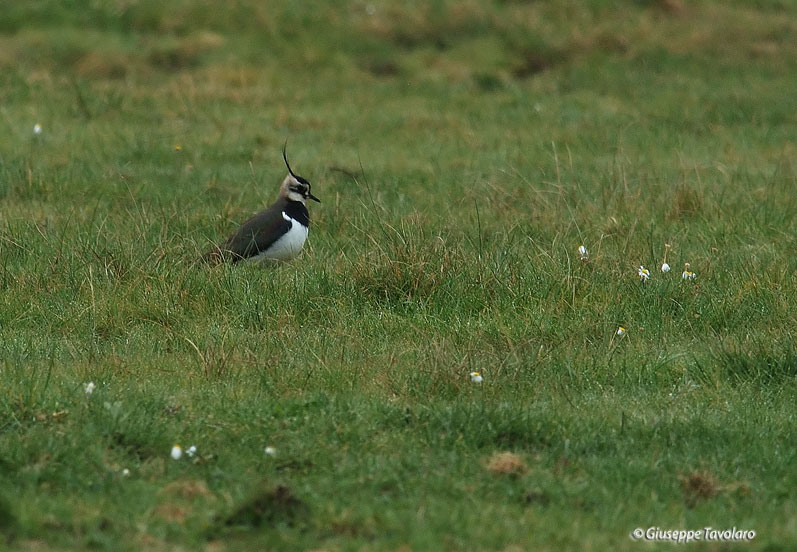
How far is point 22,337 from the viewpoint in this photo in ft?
20.6

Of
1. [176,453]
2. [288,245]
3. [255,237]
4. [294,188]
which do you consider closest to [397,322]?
[288,245]

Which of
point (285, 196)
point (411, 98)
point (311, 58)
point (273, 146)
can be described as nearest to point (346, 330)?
point (285, 196)

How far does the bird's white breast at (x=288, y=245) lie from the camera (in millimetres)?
7746

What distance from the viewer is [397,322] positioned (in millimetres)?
6617

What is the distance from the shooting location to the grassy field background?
14.7ft

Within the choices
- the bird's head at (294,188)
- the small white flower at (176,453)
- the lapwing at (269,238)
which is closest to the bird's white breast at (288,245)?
the lapwing at (269,238)

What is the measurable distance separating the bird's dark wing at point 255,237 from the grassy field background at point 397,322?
0.94ft

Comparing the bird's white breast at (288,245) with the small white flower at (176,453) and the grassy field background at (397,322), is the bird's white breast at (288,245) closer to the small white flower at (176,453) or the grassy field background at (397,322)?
the grassy field background at (397,322)

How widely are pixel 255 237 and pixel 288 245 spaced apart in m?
0.22

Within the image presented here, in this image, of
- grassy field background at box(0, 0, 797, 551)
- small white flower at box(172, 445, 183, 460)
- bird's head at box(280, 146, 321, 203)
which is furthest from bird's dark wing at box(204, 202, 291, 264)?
small white flower at box(172, 445, 183, 460)

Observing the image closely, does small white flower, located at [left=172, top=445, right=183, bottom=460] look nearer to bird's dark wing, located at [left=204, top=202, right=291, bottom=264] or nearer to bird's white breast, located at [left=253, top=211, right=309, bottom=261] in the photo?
bird's dark wing, located at [left=204, top=202, right=291, bottom=264]

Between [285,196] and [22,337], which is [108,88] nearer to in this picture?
[285,196]

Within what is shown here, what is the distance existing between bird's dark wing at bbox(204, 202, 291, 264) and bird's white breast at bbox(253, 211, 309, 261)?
24 mm

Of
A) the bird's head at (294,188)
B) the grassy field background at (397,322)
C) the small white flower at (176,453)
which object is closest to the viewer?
the grassy field background at (397,322)
